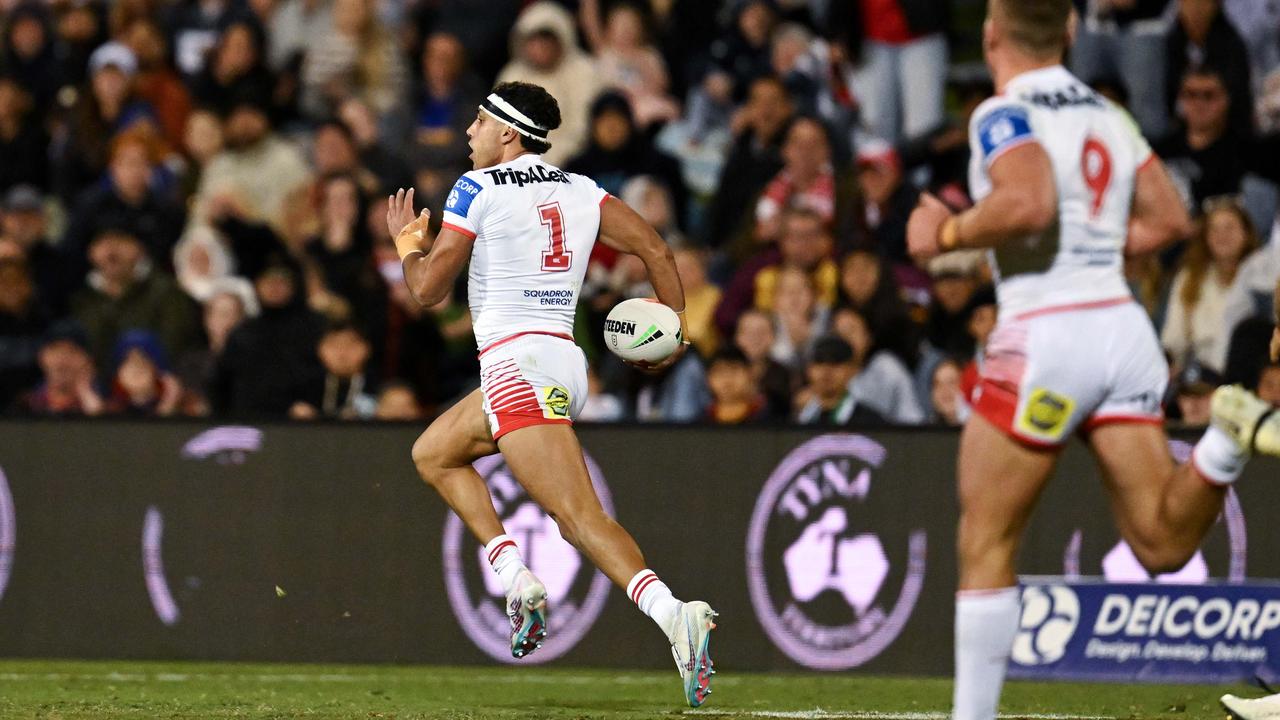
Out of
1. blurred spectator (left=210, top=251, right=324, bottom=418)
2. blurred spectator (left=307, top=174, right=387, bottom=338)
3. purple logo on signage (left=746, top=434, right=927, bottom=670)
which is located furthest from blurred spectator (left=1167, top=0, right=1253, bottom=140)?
blurred spectator (left=210, top=251, right=324, bottom=418)

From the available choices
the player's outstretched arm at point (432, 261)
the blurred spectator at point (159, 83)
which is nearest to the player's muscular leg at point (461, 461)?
the player's outstretched arm at point (432, 261)

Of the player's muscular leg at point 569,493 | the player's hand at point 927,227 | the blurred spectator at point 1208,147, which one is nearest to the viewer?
the player's hand at point 927,227

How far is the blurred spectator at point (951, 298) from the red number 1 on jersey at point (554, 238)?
500cm

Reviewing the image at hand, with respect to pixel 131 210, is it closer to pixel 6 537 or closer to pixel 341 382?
pixel 341 382

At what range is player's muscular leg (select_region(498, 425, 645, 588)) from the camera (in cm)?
739

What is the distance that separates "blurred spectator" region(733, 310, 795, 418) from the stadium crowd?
17 mm

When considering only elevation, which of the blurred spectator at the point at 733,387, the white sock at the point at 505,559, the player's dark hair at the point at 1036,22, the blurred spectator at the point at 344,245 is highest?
the player's dark hair at the point at 1036,22

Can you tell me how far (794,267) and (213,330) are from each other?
13.0 ft

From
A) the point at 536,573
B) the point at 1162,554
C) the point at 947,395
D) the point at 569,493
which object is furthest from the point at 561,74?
the point at 1162,554

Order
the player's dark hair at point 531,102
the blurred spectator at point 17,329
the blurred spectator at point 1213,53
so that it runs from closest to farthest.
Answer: the player's dark hair at point 531,102, the blurred spectator at point 1213,53, the blurred spectator at point 17,329

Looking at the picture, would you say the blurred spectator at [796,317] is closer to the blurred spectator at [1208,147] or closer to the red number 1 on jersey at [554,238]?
the blurred spectator at [1208,147]

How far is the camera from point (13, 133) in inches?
615

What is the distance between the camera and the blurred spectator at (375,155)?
14570 millimetres

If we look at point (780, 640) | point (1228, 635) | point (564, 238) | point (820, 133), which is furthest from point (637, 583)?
point (820, 133)
